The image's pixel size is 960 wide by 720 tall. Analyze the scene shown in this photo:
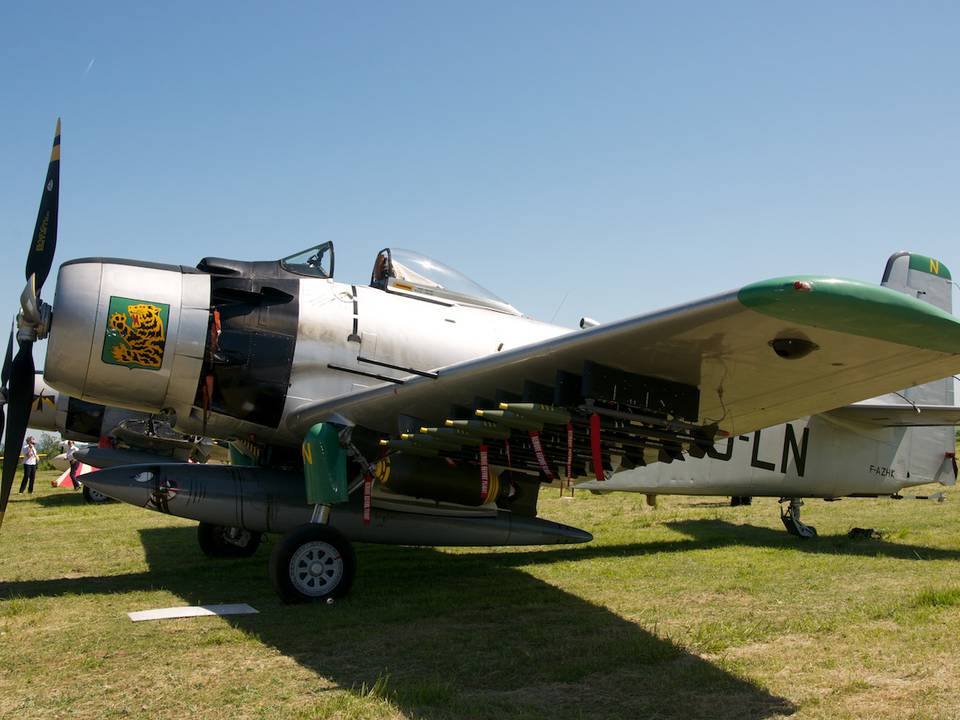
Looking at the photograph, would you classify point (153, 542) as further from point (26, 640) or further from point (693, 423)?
point (693, 423)

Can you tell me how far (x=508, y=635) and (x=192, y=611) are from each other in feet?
7.87

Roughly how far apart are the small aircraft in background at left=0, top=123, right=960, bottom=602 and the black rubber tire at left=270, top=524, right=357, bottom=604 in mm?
14

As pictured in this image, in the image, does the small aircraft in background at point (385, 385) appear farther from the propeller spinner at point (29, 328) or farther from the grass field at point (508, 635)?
the grass field at point (508, 635)

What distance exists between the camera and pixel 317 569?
641cm

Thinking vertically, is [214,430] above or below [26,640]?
above

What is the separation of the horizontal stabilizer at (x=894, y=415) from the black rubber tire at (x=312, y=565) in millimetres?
6220

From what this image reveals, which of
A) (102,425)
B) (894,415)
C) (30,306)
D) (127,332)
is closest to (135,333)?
(127,332)

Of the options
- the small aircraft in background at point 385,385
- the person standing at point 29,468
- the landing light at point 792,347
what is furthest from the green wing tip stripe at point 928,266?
the person standing at point 29,468

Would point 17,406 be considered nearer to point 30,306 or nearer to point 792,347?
point 30,306

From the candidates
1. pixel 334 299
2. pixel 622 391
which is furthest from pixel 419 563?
pixel 622 391

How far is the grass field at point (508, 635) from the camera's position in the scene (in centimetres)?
401

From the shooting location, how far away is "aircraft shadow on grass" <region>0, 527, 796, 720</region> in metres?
4.01

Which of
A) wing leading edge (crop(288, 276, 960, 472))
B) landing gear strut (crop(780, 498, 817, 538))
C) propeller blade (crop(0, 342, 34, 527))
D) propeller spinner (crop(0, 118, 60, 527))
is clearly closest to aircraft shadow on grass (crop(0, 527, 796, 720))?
propeller blade (crop(0, 342, 34, 527))

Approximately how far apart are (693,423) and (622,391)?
2.52 ft
